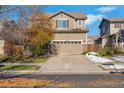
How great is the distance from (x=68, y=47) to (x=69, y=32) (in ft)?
17.4

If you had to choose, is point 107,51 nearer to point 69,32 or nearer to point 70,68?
point 69,32

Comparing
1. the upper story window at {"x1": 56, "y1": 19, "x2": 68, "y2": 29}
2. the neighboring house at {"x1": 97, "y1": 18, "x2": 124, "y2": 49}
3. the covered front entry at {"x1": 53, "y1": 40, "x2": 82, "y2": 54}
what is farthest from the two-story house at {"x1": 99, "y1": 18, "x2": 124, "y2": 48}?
the covered front entry at {"x1": 53, "y1": 40, "x2": 82, "y2": 54}

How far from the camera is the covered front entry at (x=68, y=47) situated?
1495 inches

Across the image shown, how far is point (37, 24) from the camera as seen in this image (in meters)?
35.9

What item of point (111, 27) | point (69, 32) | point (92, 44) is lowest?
point (92, 44)

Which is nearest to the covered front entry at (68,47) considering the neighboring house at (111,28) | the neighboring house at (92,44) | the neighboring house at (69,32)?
the neighboring house at (69,32)

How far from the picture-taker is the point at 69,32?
44.7 metres

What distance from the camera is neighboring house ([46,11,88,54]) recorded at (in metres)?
39.0

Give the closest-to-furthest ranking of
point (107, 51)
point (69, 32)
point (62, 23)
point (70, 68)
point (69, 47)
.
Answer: point (70, 68) → point (107, 51) → point (69, 47) → point (69, 32) → point (62, 23)

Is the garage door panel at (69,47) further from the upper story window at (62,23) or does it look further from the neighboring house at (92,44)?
the upper story window at (62,23)

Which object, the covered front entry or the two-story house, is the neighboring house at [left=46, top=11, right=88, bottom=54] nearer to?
the covered front entry

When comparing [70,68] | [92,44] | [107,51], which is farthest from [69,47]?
[70,68]

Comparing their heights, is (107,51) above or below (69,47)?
below

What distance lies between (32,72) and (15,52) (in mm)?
13336
